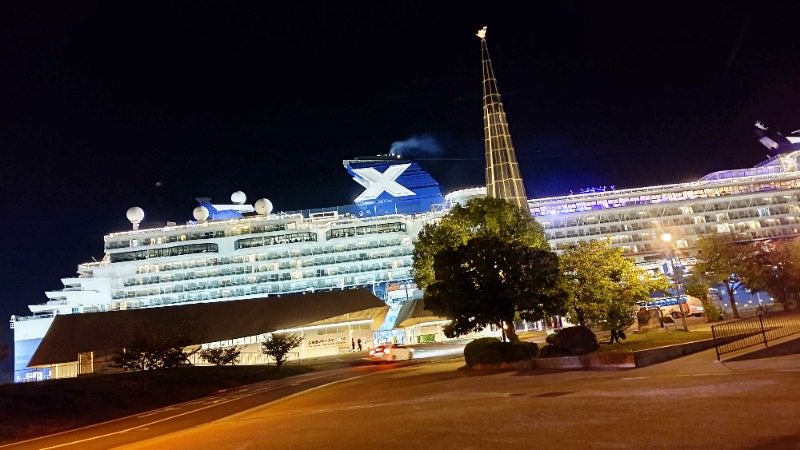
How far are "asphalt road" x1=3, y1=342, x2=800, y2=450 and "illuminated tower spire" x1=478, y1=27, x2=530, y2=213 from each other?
55900 millimetres

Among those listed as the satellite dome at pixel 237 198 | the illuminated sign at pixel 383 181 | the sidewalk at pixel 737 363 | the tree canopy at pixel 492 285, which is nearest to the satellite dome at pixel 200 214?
the satellite dome at pixel 237 198

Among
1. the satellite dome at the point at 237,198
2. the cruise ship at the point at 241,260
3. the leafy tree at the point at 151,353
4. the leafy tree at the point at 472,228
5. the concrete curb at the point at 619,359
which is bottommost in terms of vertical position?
the concrete curb at the point at 619,359

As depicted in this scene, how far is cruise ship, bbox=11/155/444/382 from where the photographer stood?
8875 cm

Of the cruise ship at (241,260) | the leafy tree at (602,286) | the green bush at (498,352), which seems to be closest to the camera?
the green bush at (498,352)

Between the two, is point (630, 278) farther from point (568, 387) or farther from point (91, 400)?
point (91, 400)

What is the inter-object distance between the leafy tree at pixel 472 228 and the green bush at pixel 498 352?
1192cm

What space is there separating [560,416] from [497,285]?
14970mm

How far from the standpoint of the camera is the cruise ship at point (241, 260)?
88.8 m

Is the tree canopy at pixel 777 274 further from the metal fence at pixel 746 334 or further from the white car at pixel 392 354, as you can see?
the white car at pixel 392 354

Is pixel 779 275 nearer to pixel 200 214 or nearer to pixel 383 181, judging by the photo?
pixel 383 181

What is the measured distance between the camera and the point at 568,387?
12.7 meters

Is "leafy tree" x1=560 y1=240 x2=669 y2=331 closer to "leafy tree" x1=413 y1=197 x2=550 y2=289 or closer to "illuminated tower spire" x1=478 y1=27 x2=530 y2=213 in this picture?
"leafy tree" x1=413 y1=197 x2=550 y2=289

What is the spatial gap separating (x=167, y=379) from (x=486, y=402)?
26.2m

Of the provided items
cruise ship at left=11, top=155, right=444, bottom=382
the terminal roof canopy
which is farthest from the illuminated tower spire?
cruise ship at left=11, top=155, right=444, bottom=382
